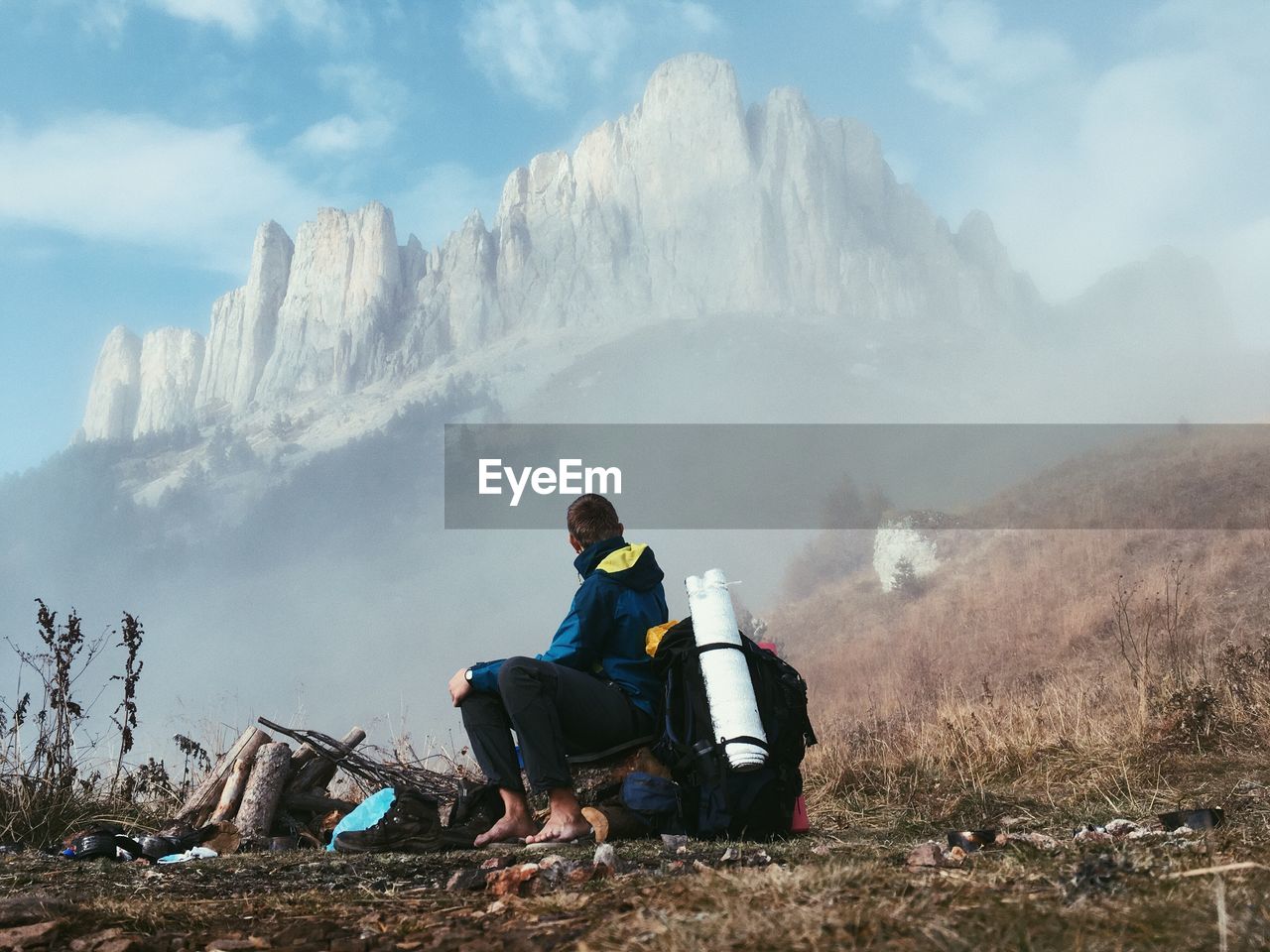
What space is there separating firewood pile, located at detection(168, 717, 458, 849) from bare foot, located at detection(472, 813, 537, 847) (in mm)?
1890

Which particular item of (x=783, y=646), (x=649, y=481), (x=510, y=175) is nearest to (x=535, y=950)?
(x=783, y=646)

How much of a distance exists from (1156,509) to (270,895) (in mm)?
36282

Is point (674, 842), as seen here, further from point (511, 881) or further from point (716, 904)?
point (716, 904)

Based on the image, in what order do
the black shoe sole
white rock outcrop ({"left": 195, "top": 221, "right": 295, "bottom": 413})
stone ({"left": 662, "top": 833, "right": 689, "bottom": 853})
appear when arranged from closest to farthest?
stone ({"left": 662, "top": 833, "right": 689, "bottom": 853}) < the black shoe sole < white rock outcrop ({"left": 195, "top": 221, "right": 295, "bottom": 413})

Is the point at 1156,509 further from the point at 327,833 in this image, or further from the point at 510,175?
the point at 510,175

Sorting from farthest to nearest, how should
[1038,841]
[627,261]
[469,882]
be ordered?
[627,261] < [1038,841] < [469,882]

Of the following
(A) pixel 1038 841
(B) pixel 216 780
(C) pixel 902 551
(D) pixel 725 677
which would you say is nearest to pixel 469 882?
(D) pixel 725 677

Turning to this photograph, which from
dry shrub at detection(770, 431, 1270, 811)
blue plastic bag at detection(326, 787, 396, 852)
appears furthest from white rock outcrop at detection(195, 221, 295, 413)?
blue plastic bag at detection(326, 787, 396, 852)

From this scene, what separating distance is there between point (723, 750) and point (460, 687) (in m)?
1.32

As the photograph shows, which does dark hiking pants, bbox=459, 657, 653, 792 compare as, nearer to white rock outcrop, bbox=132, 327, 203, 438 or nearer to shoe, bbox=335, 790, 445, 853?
shoe, bbox=335, 790, 445, 853

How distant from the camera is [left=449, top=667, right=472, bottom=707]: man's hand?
5.63m

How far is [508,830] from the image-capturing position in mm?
5633

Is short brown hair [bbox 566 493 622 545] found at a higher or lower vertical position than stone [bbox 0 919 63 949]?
higher

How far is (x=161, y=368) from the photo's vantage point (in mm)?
131375
